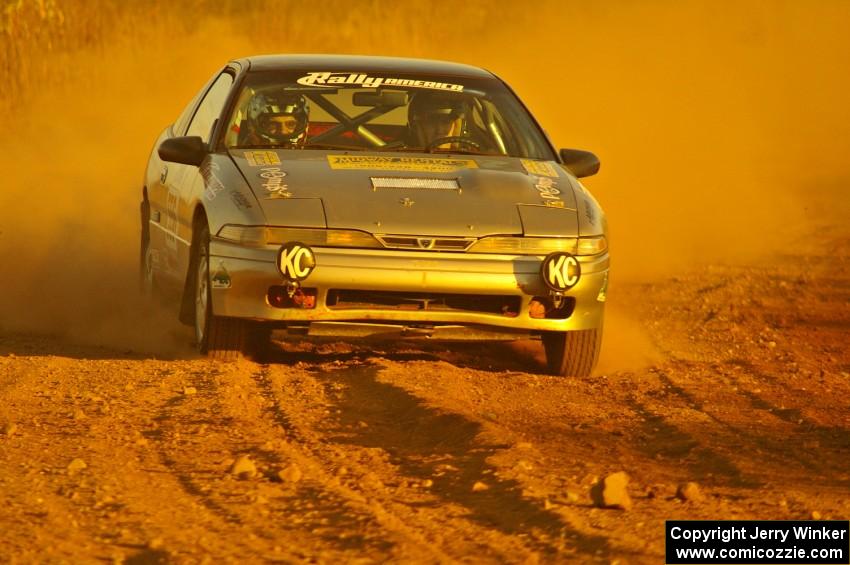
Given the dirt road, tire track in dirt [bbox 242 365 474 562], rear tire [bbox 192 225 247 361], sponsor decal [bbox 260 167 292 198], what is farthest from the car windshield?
tire track in dirt [bbox 242 365 474 562]

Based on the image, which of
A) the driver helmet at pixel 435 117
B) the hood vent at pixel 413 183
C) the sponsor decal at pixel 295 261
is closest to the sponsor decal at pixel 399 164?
the hood vent at pixel 413 183

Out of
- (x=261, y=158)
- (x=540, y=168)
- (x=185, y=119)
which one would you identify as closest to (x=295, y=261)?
(x=261, y=158)

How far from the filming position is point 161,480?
5.82 m

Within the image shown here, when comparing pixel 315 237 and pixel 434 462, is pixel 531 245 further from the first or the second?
pixel 434 462

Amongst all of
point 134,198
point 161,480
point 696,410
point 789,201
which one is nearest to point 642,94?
point 789,201

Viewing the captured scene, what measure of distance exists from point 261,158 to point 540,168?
52.4 inches

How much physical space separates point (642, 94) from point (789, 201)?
7814 mm

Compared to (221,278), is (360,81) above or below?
above

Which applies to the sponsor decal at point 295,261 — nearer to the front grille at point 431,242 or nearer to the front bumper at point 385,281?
the front bumper at point 385,281

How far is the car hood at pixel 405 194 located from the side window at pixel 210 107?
1.94 ft

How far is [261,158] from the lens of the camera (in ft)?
28.1

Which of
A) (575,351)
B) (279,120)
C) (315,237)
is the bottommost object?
(575,351)

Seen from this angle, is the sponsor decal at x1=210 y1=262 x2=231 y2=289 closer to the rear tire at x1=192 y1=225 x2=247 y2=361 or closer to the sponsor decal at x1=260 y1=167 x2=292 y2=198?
the rear tire at x1=192 y1=225 x2=247 y2=361

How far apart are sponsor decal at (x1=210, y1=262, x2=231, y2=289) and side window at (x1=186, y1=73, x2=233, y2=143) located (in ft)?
4.19
